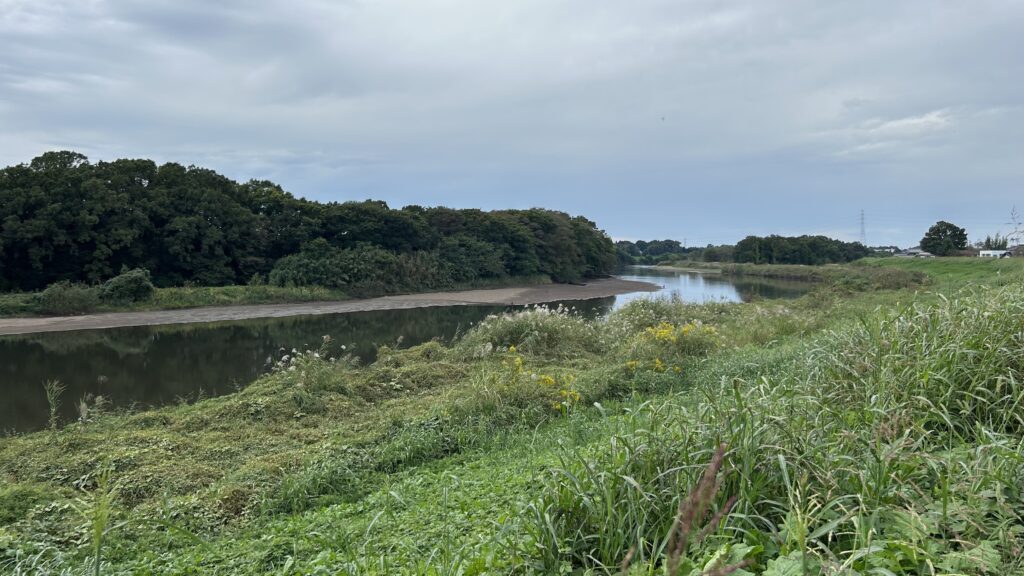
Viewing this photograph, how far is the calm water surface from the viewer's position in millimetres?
10320

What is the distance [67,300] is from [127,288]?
Answer: 2.16 m

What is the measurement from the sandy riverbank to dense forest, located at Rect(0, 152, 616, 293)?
2918 mm

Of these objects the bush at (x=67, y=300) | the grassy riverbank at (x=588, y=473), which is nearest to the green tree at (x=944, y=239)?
the grassy riverbank at (x=588, y=473)

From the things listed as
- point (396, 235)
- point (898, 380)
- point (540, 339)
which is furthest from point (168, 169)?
point (898, 380)

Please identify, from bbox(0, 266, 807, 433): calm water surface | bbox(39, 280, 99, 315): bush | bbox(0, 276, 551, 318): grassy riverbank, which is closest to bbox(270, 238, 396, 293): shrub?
bbox(0, 276, 551, 318): grassy riverbank

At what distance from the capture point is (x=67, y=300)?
23016 mm

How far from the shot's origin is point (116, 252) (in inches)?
1113

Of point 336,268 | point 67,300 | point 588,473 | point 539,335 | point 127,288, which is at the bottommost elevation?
point 539,335

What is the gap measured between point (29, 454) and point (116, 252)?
86.9 feet

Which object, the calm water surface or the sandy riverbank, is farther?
the sandy riverbank

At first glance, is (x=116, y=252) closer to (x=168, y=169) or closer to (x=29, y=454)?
(x=168, y=169)

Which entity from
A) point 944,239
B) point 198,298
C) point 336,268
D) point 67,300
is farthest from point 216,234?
point 944,239

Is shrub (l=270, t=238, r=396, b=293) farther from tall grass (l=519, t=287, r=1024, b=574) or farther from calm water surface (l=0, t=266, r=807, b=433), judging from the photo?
tall grass (l=519, t=287, r=1024, b=574)

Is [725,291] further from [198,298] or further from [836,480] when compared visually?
[836,480]
